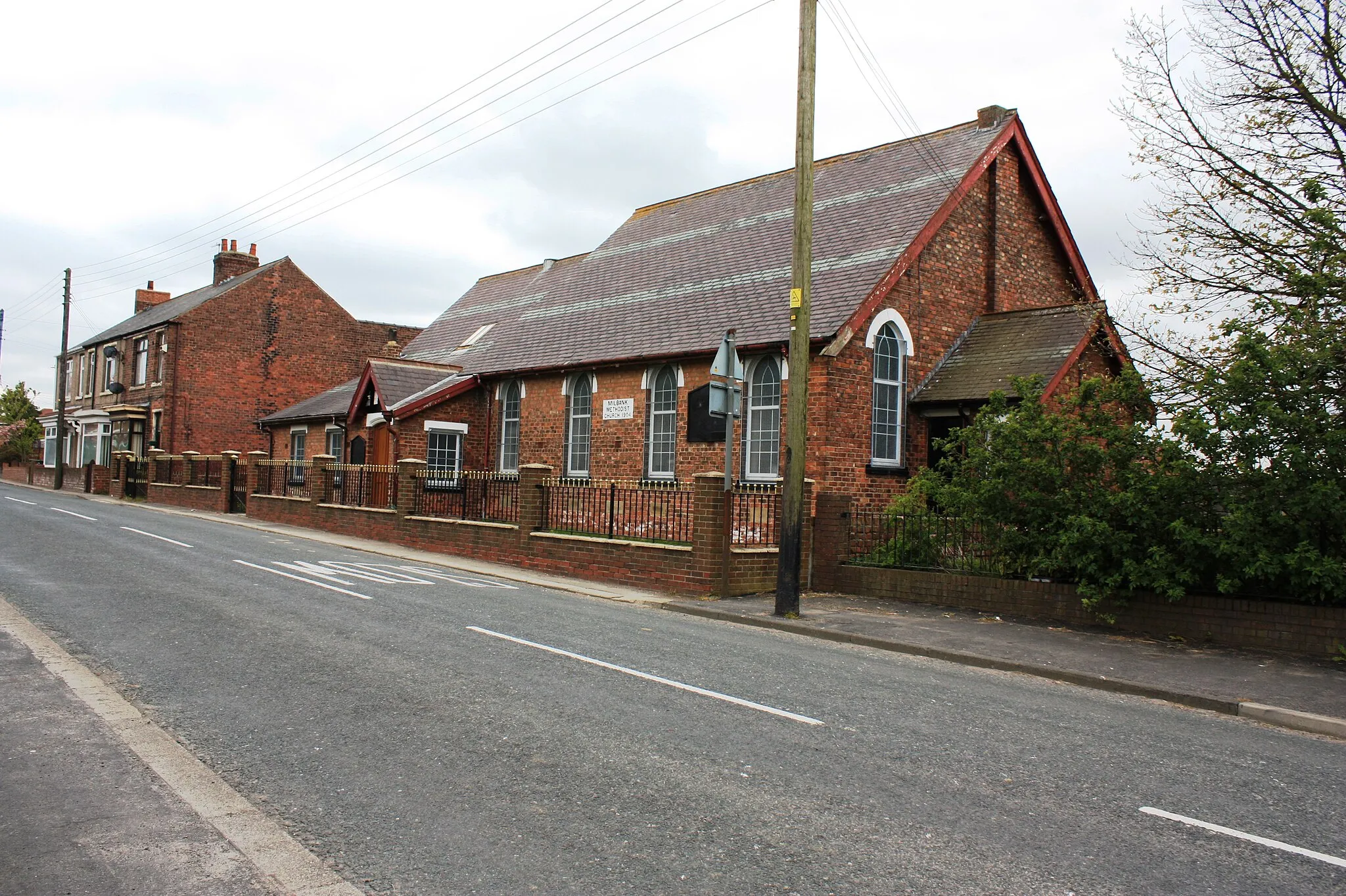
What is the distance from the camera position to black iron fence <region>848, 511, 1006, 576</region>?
13367mm

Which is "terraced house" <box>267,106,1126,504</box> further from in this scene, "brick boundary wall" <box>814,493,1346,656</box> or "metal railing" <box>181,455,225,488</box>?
"metal railing" <box>181,455,225,488</box>

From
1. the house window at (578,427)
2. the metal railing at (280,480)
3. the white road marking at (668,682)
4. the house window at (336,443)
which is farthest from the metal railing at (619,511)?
the house window at (336,443)

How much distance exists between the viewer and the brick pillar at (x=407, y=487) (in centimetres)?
2202

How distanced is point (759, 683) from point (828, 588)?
711 centimetres

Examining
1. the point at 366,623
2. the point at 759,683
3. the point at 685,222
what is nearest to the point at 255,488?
the point at 685,222

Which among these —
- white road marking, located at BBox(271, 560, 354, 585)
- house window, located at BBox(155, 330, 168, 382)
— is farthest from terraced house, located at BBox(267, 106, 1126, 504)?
house window, located at BBox(155, 330, 168, 382)

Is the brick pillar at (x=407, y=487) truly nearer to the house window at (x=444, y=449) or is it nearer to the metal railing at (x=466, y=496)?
the metal railing at (x=466, y=496)

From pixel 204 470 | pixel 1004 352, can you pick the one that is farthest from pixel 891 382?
pixel 204 470

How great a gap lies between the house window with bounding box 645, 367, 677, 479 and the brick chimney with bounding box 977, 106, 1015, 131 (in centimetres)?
869

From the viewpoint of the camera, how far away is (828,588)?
1502 centimetres

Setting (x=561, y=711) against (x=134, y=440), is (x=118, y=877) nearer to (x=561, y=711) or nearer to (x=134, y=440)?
(x=561, y=711)

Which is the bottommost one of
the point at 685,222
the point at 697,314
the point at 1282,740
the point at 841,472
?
the point at 1282,740

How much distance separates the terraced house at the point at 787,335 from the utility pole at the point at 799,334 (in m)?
4.00

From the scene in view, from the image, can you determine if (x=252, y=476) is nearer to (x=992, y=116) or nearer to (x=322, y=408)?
(x=322, y=408)
